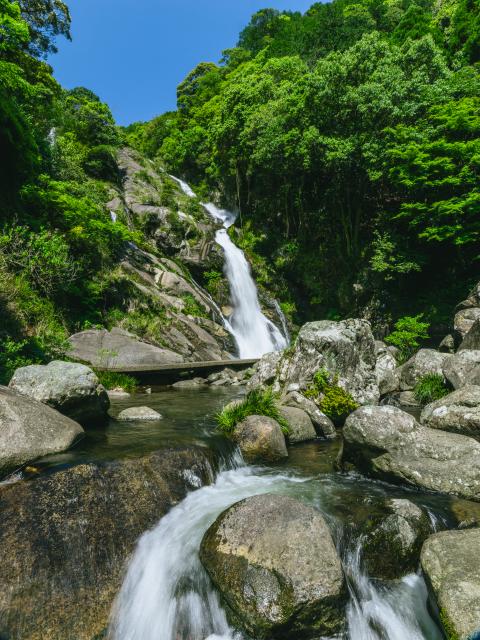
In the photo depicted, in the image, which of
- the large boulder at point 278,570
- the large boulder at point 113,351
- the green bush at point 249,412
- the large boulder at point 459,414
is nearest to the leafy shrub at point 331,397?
the green bush at point 249,412

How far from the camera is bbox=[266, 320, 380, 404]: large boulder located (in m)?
9.56

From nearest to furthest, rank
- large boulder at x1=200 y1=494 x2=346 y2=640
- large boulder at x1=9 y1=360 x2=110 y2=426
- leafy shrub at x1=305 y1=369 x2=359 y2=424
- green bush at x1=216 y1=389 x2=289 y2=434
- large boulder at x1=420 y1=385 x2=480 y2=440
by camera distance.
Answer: large boulder at x1=200 y1=494 x2=346 y2=640 < large boulder at x1=420 y1=385 x2=480 y2=440 < large boulder at x1=9 y1=360 x2=110 y2=426 < green bush at x1=216 y1=389 x2=289 y2=434 < leafy shrub at x1=305 y1=369 x2=359 y2=424

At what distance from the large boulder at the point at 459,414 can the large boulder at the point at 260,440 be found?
9.62 ft

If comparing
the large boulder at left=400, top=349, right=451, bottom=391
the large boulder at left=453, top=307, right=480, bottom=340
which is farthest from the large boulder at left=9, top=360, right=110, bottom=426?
the large boulder at left=453, top=307, right=480, bottom=340

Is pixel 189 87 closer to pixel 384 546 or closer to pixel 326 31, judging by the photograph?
pixel 326 31

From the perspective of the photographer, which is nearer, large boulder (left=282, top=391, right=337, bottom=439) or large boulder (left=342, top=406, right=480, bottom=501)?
large boulder (left=342, top=406, right=480, bottom=501)

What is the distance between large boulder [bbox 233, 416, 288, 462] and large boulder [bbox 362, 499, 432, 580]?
105 inches

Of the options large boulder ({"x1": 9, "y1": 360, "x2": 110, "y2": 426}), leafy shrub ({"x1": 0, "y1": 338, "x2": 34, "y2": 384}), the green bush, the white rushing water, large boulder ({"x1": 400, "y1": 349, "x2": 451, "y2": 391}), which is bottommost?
the white rushing water

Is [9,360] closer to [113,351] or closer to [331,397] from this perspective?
[113,351]

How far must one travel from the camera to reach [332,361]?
9.62 m

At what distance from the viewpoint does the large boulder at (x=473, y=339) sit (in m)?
12.4

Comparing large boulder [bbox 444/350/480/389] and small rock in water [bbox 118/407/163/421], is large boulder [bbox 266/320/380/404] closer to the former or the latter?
large boulder [bbox 444/350/480/389]

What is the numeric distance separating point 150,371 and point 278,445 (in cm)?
798

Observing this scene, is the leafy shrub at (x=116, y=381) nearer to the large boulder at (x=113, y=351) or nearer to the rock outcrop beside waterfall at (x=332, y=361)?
the large boulder at (x=113, y=351)
